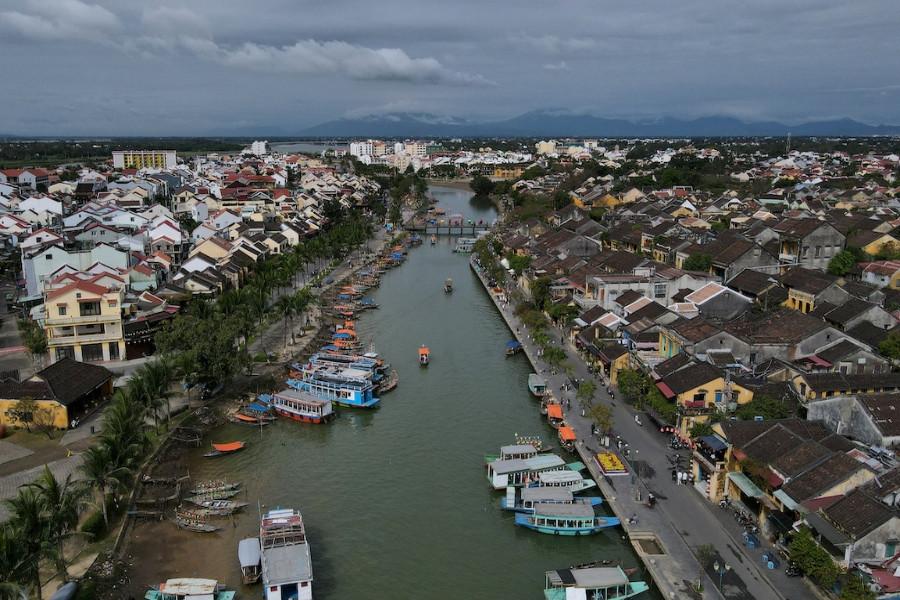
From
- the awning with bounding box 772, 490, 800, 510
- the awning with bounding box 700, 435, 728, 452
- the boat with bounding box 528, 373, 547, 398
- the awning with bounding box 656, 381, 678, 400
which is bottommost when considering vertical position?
the boat with bounding box 528, 373, 547, 398

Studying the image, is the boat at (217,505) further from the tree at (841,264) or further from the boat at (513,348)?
the tree at (841,264)

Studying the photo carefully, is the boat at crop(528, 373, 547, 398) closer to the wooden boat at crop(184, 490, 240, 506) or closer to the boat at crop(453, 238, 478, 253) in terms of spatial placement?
the wooden boat at crop(184, 490, 240, 506)

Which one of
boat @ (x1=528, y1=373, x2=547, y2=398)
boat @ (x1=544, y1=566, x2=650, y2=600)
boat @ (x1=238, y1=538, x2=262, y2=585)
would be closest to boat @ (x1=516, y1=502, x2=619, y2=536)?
boat @ (x1=544, y1=566, x2=650, y2=600)

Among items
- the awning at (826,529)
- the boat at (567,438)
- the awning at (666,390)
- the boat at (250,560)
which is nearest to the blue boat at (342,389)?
the boat at (567,438)

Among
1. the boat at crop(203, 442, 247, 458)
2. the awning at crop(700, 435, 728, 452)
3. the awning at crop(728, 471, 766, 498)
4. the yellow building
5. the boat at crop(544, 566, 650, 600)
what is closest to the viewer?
the boat at crop(544, 566, 650, 600)

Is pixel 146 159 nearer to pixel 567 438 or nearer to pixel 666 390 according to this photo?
pixel 567 438

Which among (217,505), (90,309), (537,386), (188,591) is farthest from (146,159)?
(188,591)
